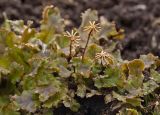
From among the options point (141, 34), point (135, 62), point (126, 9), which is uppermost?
point (126, 9)

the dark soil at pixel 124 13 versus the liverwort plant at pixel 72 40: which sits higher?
the dark soil at pixel 124 13

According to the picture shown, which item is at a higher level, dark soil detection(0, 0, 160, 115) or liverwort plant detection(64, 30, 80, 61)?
dark soil detection(0, 0, 160, 115)

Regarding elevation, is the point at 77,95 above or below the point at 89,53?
below

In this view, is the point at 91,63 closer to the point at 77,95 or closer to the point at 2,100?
the point at 77,95

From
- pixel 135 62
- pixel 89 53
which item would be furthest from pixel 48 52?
pixel 135 62

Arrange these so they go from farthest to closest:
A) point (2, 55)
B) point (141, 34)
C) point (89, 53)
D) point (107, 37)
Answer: point (141, 34)
point (107, 37)
point (2, 55)
point (89, 53)

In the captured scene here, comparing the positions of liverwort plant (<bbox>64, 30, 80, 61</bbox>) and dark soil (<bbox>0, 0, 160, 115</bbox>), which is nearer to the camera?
liverwort plant (<bbox>64, 30, 80, 61</bbox>)

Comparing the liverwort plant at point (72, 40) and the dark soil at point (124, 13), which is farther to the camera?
the dark soil at point (124, 13)

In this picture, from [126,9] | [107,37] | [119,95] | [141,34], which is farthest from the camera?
[126,9]

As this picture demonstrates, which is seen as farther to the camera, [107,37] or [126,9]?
[126,9]
